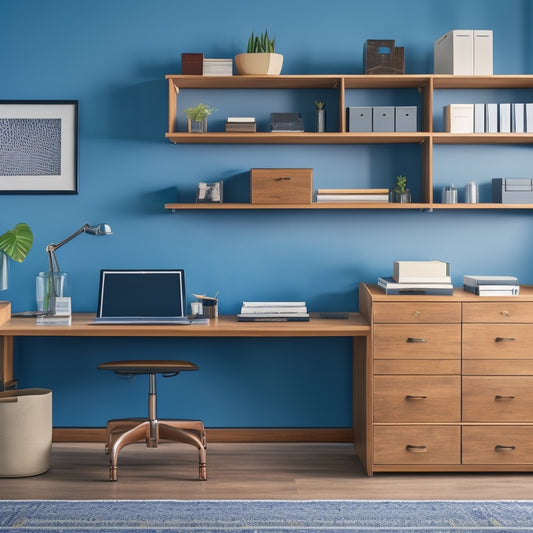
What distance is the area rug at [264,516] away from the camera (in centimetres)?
291

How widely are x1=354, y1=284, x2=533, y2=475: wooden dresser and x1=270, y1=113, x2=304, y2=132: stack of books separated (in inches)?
38.7

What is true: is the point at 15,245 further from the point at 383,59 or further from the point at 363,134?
the point at 383,59

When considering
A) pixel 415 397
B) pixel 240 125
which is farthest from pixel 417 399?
pixel 240 125

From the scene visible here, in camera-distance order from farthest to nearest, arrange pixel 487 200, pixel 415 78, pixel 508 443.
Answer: pixel 487 200 → pixel 415 78 → pixel 508 443

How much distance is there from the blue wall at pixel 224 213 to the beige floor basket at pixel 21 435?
605mm

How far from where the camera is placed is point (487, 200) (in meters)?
4.10

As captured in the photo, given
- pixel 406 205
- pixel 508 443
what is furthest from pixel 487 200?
pixel 508 443

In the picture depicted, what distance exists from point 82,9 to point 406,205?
202cm

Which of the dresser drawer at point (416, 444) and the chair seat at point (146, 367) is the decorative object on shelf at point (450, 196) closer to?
the dresser drawer at point (416, 444)

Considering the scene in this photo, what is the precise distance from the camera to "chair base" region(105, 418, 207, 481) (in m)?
3.50

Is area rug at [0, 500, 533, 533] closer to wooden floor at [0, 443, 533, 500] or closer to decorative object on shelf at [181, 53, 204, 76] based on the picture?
wooden floor at [0, 443, 533, 500]

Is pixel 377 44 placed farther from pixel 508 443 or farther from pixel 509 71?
pixel 508 443

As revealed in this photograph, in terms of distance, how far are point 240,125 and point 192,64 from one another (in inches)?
15.5

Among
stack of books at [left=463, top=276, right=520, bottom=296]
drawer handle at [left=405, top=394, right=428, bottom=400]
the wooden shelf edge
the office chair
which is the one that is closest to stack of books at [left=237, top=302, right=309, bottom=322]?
the office chair
